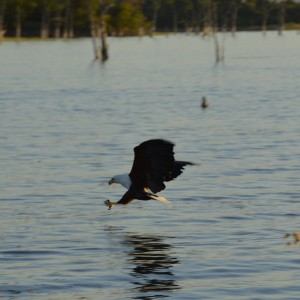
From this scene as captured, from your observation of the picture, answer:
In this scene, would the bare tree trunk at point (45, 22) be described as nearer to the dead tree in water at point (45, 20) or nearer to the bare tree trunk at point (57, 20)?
the dead tree in water at point (45, 20)

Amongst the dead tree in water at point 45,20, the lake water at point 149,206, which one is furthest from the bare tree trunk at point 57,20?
the lake water at point 149,206

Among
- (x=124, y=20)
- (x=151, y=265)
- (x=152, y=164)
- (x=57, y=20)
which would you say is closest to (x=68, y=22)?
(x=57, y=20)

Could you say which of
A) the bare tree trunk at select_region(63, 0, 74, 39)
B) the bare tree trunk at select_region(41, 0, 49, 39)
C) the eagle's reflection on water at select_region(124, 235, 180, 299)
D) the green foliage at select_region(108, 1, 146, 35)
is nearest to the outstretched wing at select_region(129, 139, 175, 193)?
the eagle's reflection on water at select_region(124, 235, 180, 299)

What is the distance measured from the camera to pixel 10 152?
29.2 meters

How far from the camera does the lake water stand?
46.3ft

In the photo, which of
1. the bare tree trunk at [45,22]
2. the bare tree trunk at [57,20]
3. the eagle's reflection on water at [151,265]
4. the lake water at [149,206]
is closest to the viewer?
the eagle's reflection on water at [151,265]

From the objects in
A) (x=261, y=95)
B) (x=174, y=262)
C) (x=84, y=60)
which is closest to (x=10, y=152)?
(x=174, y=262)

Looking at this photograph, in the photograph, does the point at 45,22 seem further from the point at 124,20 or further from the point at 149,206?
the point at 149,206

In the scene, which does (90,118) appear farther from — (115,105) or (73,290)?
(73,290)

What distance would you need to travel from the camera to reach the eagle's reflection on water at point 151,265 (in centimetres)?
1371

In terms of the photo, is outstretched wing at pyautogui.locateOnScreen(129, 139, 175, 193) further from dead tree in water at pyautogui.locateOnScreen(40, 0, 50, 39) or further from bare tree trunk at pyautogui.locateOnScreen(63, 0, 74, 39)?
bare tree trunk at pyautogui.locateOnScreen(63, 0, 74, 39)

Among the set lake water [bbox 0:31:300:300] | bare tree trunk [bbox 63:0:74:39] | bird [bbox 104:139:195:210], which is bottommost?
bare tree trunk [bbox 63:0:74:39]

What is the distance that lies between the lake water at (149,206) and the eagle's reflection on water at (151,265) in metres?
0.02

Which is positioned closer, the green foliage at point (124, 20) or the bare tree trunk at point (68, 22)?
the bare tree trunk at point (68, 22)
